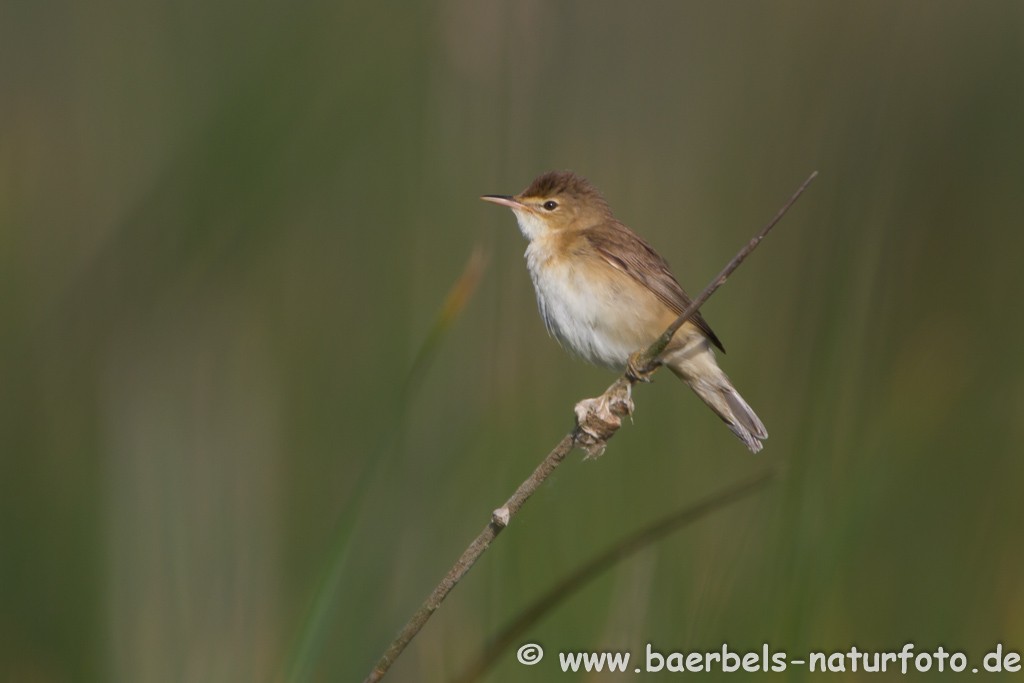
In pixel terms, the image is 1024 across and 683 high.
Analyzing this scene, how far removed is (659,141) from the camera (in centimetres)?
373

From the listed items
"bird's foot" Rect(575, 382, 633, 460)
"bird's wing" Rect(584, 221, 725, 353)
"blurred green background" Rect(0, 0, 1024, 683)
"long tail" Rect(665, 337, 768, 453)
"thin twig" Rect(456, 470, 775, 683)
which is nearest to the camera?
"thin twig" Rect(456, 470, 775, 683)

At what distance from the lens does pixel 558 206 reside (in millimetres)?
3070

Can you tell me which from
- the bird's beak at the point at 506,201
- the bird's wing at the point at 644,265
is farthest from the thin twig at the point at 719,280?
the bird's beak at the point at 506,201

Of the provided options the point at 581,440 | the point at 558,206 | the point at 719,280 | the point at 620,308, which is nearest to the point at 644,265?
the point at 620,308

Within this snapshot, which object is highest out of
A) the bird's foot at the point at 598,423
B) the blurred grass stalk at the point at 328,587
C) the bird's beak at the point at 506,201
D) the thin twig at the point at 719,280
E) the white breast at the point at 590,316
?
the bird's beak at the point at 506,201

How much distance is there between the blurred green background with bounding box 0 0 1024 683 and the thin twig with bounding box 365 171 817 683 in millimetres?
276

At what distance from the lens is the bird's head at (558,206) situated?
3.04 meters

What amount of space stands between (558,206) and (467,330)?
2.18ft

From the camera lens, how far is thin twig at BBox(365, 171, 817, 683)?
1.27 metres

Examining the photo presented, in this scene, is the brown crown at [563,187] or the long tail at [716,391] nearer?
the long tail at [716,391]

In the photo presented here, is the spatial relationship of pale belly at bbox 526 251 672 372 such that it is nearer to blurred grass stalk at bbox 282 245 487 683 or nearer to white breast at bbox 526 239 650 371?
white breast at bbox 526 239 650 371

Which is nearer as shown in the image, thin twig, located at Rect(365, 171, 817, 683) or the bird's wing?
thin twig, located at Rect(365, 171, 817, 683)

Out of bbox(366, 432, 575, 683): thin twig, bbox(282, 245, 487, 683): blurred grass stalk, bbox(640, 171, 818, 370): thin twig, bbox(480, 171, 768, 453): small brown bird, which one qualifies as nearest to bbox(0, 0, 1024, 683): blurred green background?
bbox(282, 245, 487, 683): blurred grass stalk

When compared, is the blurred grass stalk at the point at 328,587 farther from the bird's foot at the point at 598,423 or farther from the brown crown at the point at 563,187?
the brown crown at the point at 563,187
